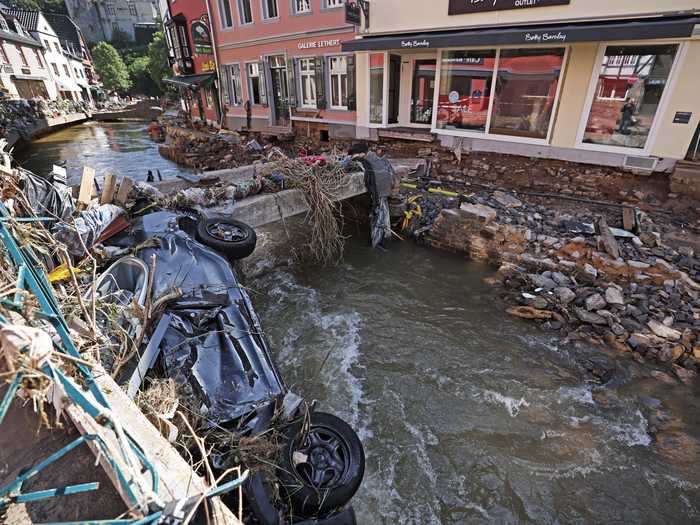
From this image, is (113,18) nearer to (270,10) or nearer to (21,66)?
(21,66)

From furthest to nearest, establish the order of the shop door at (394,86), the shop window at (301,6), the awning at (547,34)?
the shop window at (301,6) → the shop door at (394,86) → the awning at (547,34)

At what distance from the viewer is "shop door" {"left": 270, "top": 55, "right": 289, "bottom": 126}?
1591 cm

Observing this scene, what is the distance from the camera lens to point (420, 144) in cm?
1191

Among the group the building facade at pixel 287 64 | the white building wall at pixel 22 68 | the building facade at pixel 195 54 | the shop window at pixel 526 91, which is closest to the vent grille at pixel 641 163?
the shop window at pixel 526 91

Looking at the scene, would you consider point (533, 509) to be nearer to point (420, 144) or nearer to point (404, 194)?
point (404, 194)

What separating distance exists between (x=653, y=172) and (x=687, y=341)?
4.99 meters

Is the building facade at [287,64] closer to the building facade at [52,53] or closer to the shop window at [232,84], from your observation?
the shop window at [232,84]

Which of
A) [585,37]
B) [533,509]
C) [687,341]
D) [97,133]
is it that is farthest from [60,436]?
[97,133]

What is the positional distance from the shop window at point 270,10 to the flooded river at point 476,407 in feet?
44.5

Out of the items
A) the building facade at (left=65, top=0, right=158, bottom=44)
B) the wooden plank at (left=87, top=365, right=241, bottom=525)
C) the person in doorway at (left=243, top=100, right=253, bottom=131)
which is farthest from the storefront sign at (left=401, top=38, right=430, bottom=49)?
the building facade at (left=65, top=0, right=158, bottom=44)

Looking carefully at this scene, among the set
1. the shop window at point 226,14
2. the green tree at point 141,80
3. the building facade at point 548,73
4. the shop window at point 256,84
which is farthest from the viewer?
the green tree at point 141,80

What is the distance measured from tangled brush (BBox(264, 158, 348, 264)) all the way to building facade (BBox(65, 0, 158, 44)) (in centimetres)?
7391

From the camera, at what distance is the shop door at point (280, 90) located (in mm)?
15906

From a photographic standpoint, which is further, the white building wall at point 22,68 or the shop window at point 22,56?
the shop window at point 22,56
